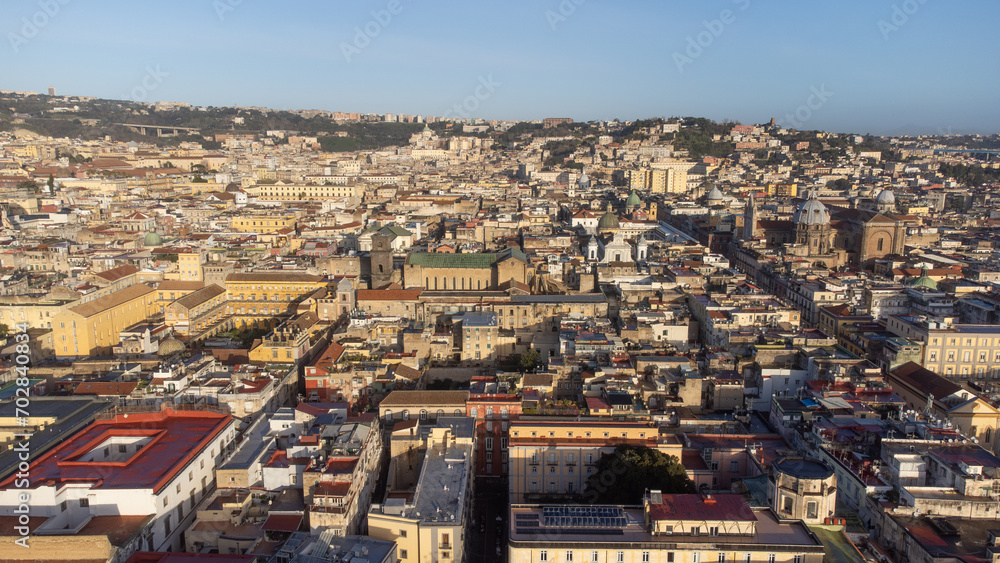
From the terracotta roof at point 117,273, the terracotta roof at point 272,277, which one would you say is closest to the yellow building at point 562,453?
the terracotta roof at point 272,277

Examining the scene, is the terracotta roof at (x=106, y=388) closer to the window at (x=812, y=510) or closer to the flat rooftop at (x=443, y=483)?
the flat rooftop at (x=443, y=483)

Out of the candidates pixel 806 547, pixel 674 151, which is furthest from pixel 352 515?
pixel 674 151

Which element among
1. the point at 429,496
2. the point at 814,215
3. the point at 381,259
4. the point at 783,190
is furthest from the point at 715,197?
the point at 429,496

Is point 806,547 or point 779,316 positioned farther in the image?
point 779,316

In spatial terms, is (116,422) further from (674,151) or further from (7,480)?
(674,151)

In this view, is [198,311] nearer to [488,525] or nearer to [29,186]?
[488,525]

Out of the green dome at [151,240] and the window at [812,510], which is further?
the green dome at [151,240]
